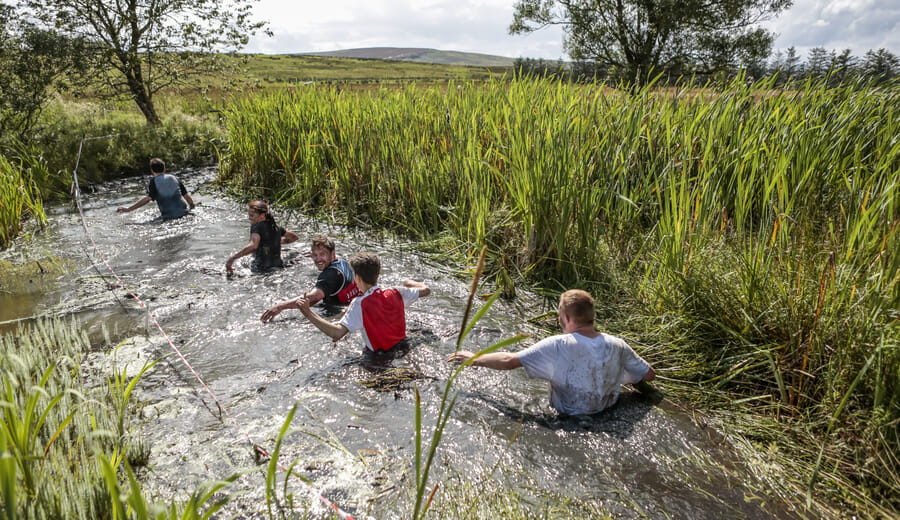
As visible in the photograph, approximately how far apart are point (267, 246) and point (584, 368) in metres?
4.53

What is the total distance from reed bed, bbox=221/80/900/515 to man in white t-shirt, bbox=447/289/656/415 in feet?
1.67

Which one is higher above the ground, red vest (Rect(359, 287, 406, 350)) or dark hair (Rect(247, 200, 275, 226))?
dark hair (Rect(247, 200, 275, 226))

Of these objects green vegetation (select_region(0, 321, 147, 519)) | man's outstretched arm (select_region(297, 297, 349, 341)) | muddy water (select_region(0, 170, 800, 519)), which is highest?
green vegetation (select_region(0, 321, 147, 519))

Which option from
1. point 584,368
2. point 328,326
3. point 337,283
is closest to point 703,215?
point 584,368

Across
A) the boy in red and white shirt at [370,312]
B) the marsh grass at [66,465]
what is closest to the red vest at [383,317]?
the boy in red and white shirt at [370,312]

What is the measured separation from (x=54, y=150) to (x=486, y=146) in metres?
9.64

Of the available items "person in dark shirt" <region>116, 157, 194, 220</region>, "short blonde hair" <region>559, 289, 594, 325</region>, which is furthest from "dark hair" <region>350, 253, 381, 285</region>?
"person in dark shirt" <region>116, 157, 194, 220</region>

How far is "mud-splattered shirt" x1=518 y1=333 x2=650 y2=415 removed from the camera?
3074 millimetres

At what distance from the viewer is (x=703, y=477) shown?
267 centimetres

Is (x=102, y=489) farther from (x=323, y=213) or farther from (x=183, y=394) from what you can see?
(x=323, y=213)

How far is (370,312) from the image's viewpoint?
4016 mm

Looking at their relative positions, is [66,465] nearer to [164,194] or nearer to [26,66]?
[164,194]

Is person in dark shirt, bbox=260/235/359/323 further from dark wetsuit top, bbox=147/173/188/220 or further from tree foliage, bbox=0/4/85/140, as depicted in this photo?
tree foliage, bbox=0/4/85/140

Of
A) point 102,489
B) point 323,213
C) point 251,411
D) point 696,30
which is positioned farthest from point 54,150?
point 696,30
